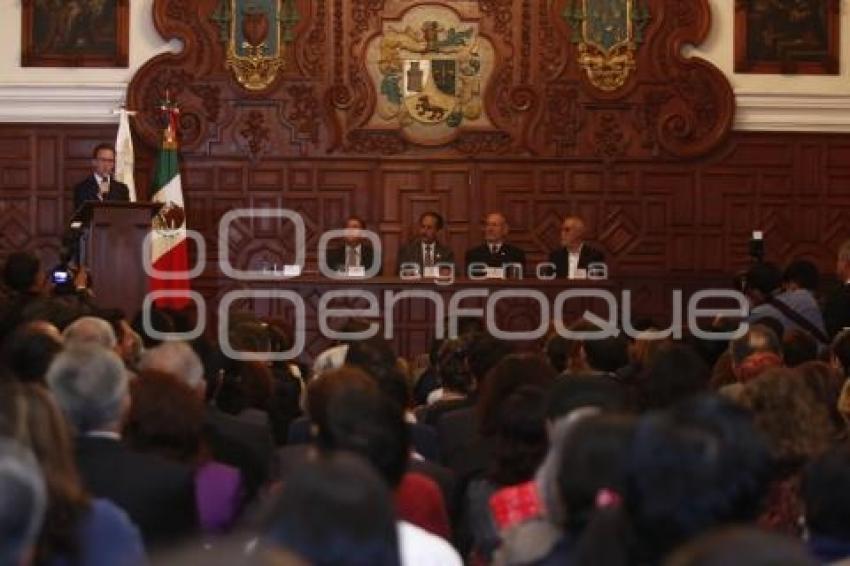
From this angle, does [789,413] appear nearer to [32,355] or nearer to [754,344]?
[754,344]

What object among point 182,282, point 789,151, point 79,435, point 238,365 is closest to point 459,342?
point 238,365

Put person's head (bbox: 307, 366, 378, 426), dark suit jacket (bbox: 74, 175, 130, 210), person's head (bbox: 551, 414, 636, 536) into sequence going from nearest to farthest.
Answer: person's head (bbox: 551, 414, 636, 536) < person's head (bbox: 307, 366, 378, 426) < dark suit jacket (bbox: 74, 175, 130, 210)

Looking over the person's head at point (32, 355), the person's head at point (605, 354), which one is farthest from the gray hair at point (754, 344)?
the person's head at point (32, 355)

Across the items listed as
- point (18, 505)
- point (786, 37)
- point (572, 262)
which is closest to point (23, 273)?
point (572, 262)

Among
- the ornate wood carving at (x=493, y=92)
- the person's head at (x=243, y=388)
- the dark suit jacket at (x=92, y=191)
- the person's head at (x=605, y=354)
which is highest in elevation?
the ornate wood carving at (x=493, y=92)

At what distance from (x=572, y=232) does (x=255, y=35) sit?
399 cm

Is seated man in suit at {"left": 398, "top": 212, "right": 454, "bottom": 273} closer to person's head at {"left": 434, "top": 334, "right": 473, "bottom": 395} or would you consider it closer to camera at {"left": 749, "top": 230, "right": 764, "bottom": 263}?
camera at {"left": 749, "top": 230, "right": 764, "bottom": 263}

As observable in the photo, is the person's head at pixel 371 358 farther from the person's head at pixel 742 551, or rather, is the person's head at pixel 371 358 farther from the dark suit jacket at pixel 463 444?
the person's head at pixel 742 551

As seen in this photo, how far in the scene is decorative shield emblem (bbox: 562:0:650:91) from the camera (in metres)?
16.9

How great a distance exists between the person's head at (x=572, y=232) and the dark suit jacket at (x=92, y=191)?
13.5 feet

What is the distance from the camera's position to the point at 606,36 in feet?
55.7

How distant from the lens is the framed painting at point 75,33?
16.7 meters

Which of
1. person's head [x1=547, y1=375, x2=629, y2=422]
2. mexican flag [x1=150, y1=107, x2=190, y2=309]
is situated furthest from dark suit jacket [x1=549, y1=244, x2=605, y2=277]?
person's head [x1=547, y1=375, x2=629, y2=422]

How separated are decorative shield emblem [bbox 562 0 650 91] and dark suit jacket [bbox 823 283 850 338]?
20.1 ft
